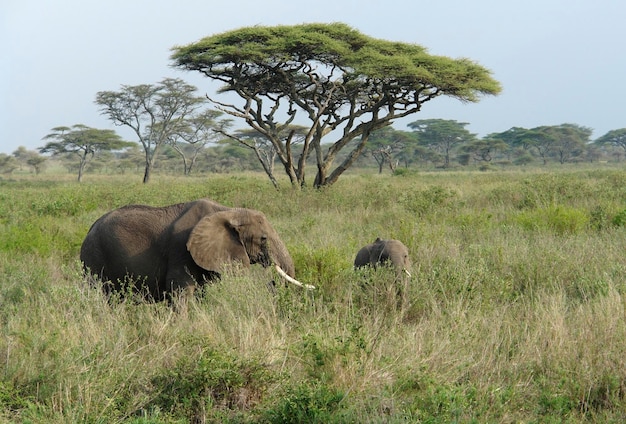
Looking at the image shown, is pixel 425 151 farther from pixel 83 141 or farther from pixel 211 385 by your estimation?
pixel 211 385

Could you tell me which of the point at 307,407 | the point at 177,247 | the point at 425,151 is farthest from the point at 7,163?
the point at 307,407

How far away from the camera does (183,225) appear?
5.89 metres

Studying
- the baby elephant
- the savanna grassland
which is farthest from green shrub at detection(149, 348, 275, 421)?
the baby elephant

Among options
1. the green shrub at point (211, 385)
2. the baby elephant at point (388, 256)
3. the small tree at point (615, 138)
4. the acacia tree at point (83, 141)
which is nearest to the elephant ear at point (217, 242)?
the baby elephant at point (388, 256)

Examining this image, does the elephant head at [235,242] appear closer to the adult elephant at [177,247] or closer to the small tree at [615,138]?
the adult elephant at [177,247]

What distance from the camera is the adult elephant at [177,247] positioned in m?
5.69

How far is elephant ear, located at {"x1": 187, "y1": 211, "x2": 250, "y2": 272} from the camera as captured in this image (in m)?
5.60

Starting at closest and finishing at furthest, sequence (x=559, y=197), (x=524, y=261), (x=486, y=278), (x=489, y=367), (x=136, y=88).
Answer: (x=489, y=367) < (x=486, y=278) < (x=524, y=261) < (x=559, y=197) < (x=136, y=88)

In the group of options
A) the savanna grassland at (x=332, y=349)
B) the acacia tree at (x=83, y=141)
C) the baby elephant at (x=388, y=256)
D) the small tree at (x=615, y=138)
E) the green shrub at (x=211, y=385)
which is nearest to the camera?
the savanna grassland at (x=332, y=349)

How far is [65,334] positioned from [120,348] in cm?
46

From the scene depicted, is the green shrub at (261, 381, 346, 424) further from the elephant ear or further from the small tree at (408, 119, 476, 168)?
the small tree at (408, 119, 476, 168)

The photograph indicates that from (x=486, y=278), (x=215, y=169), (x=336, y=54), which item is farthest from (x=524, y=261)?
(x=215, y=169)

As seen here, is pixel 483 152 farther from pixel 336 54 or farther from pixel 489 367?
pixel 489 367

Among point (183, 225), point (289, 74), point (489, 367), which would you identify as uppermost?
point (289, 74)
